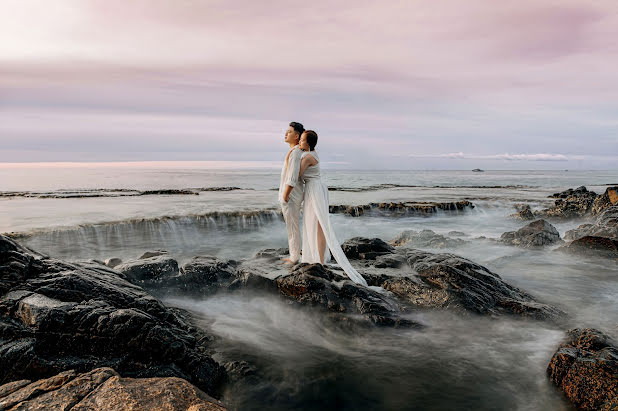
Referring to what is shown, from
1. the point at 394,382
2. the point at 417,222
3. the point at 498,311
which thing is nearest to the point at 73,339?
the point at 394,382

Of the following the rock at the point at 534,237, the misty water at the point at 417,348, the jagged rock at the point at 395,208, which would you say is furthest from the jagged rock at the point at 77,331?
the jagged rock at the point at 395,208

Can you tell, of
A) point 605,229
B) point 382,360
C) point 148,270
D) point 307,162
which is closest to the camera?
point 382,360

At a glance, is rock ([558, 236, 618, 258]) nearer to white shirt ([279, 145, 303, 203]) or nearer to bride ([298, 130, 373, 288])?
bride ([298, 130, 373, 288])

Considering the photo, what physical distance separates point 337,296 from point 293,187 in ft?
8.53

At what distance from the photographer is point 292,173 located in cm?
768

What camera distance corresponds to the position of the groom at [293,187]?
764cm

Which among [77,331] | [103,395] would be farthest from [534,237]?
[103,395]

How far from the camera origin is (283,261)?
8719 millimetres

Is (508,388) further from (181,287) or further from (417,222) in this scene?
(417,222)

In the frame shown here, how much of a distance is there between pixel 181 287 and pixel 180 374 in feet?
12.2

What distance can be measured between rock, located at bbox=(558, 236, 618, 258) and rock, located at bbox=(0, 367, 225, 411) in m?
11.7

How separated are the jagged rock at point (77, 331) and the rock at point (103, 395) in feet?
2.93

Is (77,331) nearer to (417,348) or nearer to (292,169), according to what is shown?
(417,348)

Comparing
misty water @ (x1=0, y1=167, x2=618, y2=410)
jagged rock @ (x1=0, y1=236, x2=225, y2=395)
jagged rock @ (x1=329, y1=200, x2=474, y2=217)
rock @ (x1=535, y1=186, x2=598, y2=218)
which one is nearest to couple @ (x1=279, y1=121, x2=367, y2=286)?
misty water @ (x1=0, y1=167, x2=618, y2=410)
